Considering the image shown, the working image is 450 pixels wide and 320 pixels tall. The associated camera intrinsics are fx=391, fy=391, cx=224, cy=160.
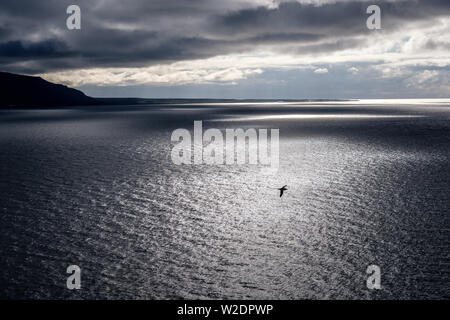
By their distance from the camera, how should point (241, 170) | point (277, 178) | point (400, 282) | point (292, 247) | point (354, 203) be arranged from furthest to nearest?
1. point (241, 170)
2. point (277, 178)
3. point (354, 203)
4. point (292, 247)
5. point (400, 282)

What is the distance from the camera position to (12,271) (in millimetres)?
25359

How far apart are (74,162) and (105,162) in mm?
5190

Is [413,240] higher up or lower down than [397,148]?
lower down

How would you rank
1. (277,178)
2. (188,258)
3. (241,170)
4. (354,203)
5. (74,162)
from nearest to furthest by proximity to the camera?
(188,258)
(354,203)
(277,178)
(241,170)
(74,162)

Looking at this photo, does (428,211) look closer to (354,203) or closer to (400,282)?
(354,203)

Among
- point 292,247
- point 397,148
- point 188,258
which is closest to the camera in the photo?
point 188,258

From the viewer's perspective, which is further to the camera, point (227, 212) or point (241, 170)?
point (241, 170)

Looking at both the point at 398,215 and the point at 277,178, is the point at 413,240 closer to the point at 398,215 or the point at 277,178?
the point at 398,215

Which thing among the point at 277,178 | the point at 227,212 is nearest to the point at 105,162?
the point at 277,178

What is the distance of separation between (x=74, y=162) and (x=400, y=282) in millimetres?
57342

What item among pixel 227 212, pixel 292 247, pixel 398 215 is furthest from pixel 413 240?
pixel 227 212

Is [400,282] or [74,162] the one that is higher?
[74,162]

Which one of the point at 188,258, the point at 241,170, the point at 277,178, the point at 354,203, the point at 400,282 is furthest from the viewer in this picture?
the point at 241,170

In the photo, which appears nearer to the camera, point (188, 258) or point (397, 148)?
point (188, 258)
